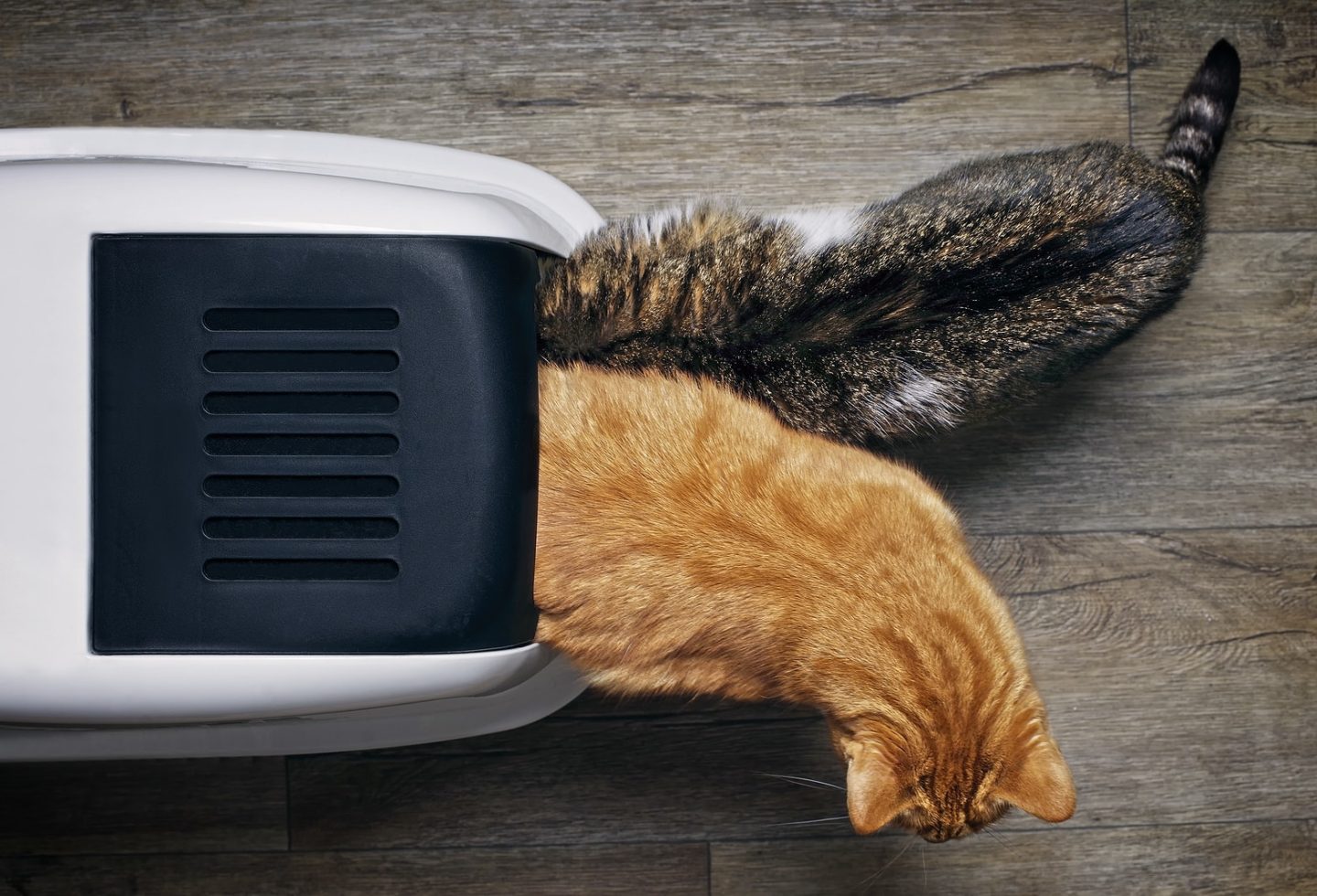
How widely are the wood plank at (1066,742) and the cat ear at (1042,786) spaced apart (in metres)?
0.37

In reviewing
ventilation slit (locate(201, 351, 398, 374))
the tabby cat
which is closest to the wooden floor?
the tabby cat

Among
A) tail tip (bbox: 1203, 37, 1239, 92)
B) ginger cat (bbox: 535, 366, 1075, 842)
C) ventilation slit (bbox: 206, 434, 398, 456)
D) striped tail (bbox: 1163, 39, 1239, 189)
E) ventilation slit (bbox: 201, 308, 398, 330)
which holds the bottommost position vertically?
ginger cat (bbox: 535, 366, 1075, 842)

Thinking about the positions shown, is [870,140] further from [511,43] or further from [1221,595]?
[1221,595]

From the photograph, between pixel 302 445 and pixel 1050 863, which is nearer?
pixel 302 445

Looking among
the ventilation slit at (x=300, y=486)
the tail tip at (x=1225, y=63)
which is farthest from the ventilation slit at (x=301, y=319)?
the tail tip at (x=1225, y=63)

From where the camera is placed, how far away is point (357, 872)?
3.69 feet

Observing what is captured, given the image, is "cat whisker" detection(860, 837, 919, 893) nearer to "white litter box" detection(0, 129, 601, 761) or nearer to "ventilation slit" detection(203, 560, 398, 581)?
"white litter box" detection(0, 129, 601, 761)

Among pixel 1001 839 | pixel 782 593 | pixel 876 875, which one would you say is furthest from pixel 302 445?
pixel 1001 839

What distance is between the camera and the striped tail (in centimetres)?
105

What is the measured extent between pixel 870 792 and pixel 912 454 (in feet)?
1.64

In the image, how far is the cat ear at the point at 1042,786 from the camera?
769mm

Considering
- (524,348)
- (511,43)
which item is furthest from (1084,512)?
(511,43)

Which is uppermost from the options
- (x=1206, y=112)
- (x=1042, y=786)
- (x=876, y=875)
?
(x=1206, y=112)

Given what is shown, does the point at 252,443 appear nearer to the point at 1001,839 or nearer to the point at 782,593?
the point at 782,593
